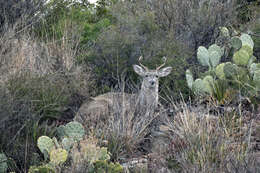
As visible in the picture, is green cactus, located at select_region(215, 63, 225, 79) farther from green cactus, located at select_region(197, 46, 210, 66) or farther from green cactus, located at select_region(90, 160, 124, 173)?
green cactus, located at select_region(90, 160, 124, 173)

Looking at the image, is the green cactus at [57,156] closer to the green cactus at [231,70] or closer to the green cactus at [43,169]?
the green cactus at [43,169]

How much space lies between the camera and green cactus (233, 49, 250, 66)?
Answer: 8258mm

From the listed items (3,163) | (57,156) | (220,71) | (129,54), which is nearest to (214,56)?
(220,71)

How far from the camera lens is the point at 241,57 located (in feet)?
27.2

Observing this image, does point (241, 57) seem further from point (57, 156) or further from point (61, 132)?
point (57, 156)

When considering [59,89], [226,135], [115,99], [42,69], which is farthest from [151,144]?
[42,69]

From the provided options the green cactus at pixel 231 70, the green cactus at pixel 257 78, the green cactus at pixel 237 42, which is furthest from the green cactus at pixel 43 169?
the green cactus at pixel 237 42

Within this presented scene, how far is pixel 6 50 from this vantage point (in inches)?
332

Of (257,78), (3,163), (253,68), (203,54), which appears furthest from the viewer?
(203,54)

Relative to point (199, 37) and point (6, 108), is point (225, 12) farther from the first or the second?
point (6, 108)

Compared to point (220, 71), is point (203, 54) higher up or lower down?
higher up

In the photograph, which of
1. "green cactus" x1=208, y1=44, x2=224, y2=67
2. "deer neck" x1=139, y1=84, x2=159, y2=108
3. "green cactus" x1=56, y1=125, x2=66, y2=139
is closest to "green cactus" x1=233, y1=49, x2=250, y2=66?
"green cactus" x1=208, y1=44, x2=224, y2=67

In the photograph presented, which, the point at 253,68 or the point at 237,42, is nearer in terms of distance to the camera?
the point at 253,68

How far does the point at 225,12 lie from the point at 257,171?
23.4 ft
